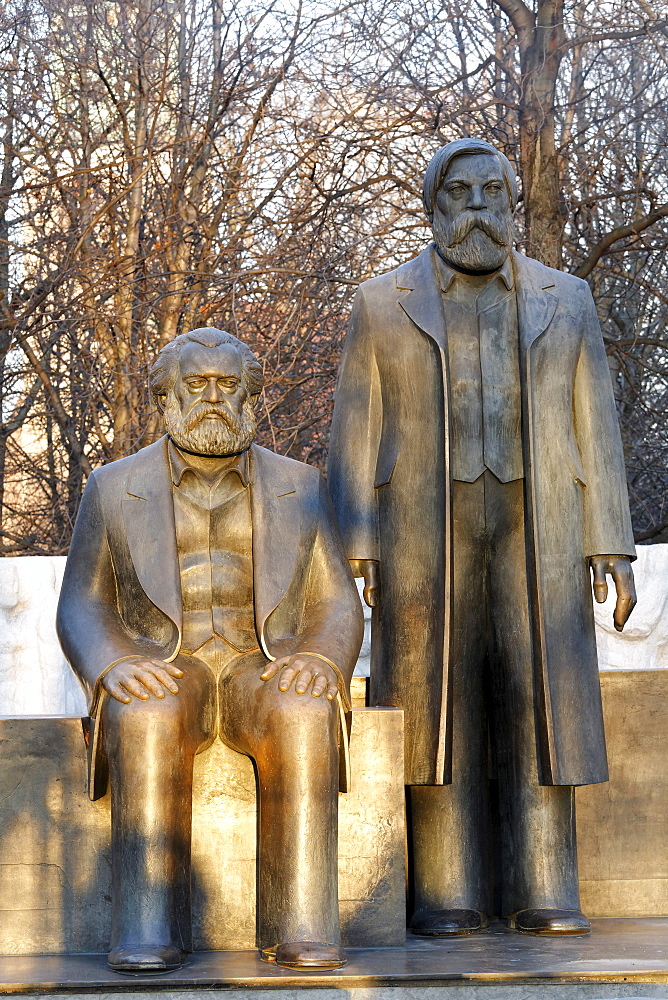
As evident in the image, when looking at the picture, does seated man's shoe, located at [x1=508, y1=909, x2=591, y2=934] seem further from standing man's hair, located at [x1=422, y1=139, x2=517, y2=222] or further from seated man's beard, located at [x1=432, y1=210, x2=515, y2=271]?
standing man's hair, located at [x1=422, y1=139, x2=517, y2=222]

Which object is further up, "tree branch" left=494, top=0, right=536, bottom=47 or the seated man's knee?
"tree branch" left=494, top=0, right=536, bottom=47

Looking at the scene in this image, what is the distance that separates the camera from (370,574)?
Result: 16.9ft

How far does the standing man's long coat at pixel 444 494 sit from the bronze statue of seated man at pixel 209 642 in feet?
0.98

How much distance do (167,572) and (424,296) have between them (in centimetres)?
131

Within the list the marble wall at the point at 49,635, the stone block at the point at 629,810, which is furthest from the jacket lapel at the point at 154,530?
the marble wall at the point at 49,635

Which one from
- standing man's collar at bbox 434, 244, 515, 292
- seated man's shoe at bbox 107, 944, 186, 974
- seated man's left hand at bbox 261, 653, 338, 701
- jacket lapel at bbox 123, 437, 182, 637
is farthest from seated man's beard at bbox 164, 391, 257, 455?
seated man's shoe at bbox 107, 944, 186, 974

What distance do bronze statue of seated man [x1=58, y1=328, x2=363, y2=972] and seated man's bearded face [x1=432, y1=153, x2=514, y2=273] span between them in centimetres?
83

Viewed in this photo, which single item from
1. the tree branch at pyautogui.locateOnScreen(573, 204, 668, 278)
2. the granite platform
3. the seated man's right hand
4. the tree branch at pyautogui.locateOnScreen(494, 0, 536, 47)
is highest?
the tree branch at pyautogui.locateOnScreen(494, 0, 536, 47)

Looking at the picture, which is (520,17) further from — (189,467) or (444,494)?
(189,467)

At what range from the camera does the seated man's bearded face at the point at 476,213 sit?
5113 millimetres

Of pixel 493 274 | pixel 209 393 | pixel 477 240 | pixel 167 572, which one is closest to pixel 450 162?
pixel 477 240

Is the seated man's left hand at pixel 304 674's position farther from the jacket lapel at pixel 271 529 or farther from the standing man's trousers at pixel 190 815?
the jacket lapel at pixel 271 529

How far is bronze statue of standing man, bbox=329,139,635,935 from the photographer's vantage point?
5004 millimetres

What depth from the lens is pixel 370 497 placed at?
518 centimetres
